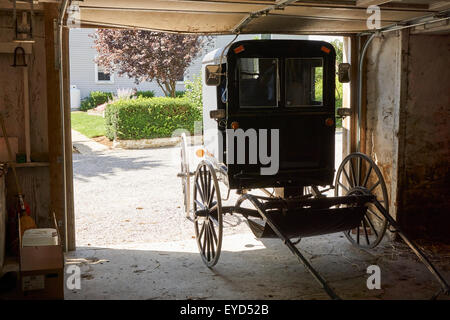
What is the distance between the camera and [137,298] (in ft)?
15.3

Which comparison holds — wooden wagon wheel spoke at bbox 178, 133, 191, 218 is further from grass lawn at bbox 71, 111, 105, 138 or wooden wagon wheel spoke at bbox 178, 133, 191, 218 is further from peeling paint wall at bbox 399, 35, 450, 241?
grass lawn at bbox 71, 111, 105, 138

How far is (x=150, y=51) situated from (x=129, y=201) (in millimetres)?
11224

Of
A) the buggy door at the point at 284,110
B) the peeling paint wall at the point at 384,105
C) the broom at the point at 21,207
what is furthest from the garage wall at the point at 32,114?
the peeling paint wall at the point at 384,105

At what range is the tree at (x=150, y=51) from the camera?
61.9ft

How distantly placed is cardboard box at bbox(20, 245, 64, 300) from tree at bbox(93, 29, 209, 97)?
15086 millimetres

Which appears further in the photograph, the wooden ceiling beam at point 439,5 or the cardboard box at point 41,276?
the wooden ceiling beam at point 439,5

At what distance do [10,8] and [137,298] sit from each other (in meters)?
3.16

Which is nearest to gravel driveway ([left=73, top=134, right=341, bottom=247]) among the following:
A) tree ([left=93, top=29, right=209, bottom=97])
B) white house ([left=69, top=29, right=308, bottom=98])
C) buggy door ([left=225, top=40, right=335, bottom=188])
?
buggy door ([left=225, top=40, right=335, bottom=188])

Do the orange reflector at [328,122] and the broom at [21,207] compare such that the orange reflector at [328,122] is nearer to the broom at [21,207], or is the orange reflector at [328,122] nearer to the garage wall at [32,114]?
the garage wall at [32,114]

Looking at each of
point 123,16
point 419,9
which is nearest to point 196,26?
point 123,16

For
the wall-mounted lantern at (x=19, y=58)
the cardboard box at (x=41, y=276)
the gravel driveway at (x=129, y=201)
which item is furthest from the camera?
the gravel driveway at (x=129, y=201)

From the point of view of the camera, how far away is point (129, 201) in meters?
9.03

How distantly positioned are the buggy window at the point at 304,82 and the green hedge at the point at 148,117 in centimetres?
1068
